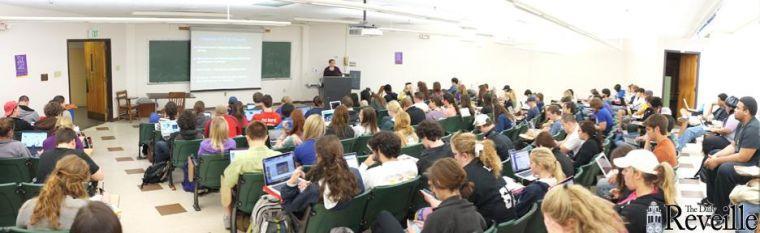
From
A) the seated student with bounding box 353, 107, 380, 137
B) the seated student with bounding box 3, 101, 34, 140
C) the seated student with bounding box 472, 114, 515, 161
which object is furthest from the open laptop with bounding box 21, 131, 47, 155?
the seated student with bounding box 472, 114, 515, 161

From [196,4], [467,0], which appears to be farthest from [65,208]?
[467,0]

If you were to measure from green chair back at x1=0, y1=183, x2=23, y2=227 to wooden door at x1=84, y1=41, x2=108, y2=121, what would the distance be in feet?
30.9

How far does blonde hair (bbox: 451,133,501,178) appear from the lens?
15.3ft

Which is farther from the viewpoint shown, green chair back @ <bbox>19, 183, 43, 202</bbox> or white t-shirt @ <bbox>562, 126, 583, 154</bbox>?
white t-shirt @ <bbox>562, 126, 583, 154</bbox>

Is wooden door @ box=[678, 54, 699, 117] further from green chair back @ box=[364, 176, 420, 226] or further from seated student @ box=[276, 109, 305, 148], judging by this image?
green chair back @ box=[364, 176, 420, 226]

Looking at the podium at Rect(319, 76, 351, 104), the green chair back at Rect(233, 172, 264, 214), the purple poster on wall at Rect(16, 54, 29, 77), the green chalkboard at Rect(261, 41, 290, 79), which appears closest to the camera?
the green chair back at Rect(233, 172, 264, 214)

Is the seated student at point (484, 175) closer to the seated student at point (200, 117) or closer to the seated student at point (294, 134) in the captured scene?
the seated student at point (294, 134)

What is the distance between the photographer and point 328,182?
4.39 m

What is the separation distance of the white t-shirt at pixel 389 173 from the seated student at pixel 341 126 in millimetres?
2203

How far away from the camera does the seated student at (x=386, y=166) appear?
4906mm

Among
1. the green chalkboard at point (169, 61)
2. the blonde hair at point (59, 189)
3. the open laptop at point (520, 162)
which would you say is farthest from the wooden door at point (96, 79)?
the blonde hair at point (59, 189)

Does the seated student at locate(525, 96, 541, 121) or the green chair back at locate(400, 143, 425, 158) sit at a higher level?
the seated student at locate(525, 96, 541, 121)

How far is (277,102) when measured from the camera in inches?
691

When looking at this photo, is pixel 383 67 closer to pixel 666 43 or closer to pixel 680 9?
pixel 666 43
